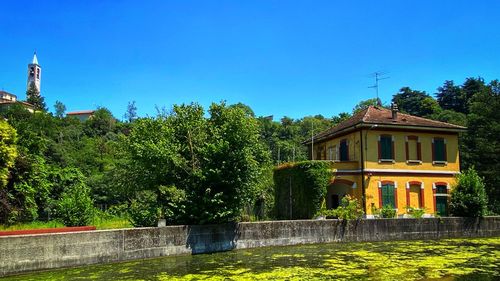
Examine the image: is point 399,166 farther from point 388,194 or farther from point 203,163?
point 203,163

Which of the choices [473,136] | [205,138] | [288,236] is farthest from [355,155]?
[473,136]

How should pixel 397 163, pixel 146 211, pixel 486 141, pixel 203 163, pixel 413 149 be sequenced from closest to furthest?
pixel 146 211 < pixel 203 163 < pixel 397 163 < pixel 413 149 < pixel 486 141

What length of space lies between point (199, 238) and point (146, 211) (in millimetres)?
2682

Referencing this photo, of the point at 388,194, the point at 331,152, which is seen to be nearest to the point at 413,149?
the point at 388,194

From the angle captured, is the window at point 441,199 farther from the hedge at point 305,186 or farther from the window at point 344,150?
the hedge at point 305,186

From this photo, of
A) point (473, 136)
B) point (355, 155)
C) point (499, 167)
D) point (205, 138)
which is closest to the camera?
point (205, 138)

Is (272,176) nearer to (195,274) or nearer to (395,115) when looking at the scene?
(395,115)

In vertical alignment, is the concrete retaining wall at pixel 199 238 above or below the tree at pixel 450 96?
below

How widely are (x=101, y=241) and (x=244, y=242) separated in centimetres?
652

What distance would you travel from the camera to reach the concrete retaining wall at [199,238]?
1416 centimetres

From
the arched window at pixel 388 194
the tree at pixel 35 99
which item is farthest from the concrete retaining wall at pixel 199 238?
the tree at pixel 35 99

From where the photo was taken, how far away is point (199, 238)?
60.6ft

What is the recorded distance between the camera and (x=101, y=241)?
15789mm

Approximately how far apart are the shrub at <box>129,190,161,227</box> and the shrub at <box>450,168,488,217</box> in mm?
17537
